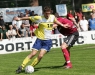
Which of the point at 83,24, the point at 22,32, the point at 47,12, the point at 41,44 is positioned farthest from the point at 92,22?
the point at 47,12

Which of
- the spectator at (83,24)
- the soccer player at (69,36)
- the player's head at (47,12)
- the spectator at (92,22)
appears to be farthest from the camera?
the spectator at (83,24)

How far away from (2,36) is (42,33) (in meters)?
11.6

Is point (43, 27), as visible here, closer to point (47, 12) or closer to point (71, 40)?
point (47, 12)

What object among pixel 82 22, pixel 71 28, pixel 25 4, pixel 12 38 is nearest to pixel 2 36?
pixel 12 38

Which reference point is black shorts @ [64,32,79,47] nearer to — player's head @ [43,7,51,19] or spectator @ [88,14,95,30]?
player's head @ [43,7,51,19]

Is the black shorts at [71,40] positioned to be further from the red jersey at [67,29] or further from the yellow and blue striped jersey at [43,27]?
the yellow and blue striped jersey at [43,27]

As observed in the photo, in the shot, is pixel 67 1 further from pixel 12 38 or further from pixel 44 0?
pixel 12 38

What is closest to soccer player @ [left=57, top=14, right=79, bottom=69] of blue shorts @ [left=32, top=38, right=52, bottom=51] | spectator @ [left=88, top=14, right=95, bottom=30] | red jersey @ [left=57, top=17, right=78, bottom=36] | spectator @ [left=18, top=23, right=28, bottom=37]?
red jersey @ [left=57, top=17, right=78, bottom=36]

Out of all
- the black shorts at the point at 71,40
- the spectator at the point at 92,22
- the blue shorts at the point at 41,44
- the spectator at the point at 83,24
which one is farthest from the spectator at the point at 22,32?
the blue shorts at the point at 41,44

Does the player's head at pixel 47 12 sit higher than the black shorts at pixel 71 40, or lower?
higher

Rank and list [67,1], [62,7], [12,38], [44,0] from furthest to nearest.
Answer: [67,1] → [44,0] → [62,7] → [12,38]

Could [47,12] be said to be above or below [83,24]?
above

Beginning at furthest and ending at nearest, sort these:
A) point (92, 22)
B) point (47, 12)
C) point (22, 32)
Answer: point (92, 22), point (22, 32), point (47, 12)

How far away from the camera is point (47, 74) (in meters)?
11.6
